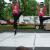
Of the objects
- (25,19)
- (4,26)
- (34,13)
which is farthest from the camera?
(34,13)

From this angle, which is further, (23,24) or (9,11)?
(9,11)

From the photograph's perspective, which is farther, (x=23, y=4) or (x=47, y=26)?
(x=23, y=4)

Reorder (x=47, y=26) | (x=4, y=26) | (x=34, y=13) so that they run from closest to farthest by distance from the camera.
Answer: (x=47, y=26), (x=4, y=26), (x=34, y=13)

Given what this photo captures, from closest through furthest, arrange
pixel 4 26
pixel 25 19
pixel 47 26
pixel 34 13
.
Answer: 1. pixel 47 26
2. pixel 4 26
3. pixel 25 19
4. pixel 34 13

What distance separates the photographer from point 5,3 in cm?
2820

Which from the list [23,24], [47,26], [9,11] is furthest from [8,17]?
[47,26]

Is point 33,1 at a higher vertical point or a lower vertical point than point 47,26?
higher

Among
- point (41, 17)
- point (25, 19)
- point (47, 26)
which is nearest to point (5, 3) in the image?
point (25, 19)

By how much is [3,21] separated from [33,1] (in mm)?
5485

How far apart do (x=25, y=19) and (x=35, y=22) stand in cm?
218

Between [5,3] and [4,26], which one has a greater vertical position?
[5,3]

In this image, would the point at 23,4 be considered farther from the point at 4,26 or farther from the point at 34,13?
the point at 4,26

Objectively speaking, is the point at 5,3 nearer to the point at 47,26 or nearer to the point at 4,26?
the point at 4,26

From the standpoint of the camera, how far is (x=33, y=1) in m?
30.6
